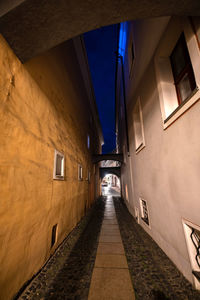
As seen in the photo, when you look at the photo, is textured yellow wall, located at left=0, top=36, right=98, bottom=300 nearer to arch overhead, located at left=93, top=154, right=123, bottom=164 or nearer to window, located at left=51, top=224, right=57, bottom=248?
window, located at left=51, top=224, right=57, bottom=248

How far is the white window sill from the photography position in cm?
168

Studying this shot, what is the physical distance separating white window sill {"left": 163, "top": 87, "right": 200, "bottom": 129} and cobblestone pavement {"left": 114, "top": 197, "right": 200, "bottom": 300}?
282cm

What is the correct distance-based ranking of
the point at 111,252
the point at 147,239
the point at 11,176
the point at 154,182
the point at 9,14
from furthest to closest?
the point at 147,239 < the point at 154,182 < the point at 111,252 < the point at 11,176 < the point at 9,14

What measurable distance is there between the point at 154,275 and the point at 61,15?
4493 millimetres

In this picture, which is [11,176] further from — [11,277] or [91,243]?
[91,243]

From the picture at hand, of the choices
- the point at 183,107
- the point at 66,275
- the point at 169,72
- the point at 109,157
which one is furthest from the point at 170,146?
the point at 109,157

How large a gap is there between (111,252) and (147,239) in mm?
1227

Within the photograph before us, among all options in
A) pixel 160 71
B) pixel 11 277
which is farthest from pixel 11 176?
pixel 160 71

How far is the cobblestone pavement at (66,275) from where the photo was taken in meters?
1.81

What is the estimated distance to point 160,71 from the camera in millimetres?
2795

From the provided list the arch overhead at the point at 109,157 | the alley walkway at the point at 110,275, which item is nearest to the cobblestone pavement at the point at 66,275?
the alley walkway at the point at 110,275

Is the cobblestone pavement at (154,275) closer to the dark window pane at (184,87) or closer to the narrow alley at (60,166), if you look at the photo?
the narrow alley at (60,166)

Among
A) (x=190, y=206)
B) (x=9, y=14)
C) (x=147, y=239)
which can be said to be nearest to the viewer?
(x=9, y=14)

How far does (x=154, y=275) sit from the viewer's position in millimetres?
2137
